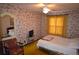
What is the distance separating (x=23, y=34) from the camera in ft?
6.50

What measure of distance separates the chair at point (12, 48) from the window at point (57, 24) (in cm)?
54

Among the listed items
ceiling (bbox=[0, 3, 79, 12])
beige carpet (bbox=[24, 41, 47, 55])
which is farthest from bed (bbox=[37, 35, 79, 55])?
ceiling (bbox=[0, 3, 79, 12])

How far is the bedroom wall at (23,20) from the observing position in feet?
6.33

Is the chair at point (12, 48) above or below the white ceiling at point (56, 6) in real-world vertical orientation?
below

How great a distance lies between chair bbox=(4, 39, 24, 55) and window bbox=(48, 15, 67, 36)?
54 cm

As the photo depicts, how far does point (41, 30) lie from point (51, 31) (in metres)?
0.16

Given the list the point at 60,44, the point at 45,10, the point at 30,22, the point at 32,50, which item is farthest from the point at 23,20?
the point at 60,44

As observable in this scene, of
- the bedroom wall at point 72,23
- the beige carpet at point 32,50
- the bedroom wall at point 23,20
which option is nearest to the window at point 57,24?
the bedroom wall at point 72,23

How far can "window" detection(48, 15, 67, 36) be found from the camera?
1946mm

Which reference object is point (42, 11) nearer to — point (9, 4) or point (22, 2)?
point (22, 2)

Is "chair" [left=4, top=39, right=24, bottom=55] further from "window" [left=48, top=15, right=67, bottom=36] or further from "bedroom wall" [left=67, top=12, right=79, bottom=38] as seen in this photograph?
"bedroom wall" [left=67, top=12, right=79, bottom=38]

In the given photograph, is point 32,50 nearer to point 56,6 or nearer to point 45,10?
point 45,10

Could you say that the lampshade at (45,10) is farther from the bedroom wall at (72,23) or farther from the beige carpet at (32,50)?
the beige carpet at (32,50)
